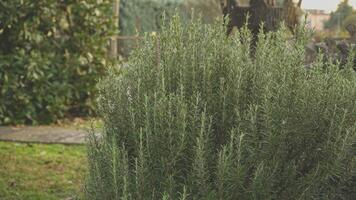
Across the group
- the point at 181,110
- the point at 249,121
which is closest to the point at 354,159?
the point at 249,121

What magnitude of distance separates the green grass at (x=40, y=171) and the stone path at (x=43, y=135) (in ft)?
0.72

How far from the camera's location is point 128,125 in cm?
234

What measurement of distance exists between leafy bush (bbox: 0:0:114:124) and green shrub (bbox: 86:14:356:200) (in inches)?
222

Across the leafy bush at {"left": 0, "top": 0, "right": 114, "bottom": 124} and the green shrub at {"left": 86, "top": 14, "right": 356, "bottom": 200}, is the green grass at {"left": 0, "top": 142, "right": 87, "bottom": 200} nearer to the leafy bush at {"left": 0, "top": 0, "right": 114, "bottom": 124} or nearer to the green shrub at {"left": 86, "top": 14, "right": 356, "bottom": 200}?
the leafy bush at {"left": 0, "top": 0, "right": 114, "bottom": 124}

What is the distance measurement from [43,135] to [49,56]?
1.40m

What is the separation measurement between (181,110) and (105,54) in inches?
283

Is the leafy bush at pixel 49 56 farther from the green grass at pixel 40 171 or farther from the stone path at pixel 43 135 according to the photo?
the green grass at pixel 40 171

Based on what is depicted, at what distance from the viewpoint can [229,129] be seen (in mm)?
2234

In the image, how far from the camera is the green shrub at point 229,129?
2023 millimetres

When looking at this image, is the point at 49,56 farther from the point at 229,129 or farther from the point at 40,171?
the point at 229,129

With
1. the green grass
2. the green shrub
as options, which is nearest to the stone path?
the green grass

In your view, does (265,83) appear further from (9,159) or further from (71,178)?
(9,159)

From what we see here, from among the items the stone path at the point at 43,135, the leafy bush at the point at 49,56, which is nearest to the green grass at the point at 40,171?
the stone path at the point at 43,135

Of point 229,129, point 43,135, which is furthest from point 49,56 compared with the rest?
point 229,129
